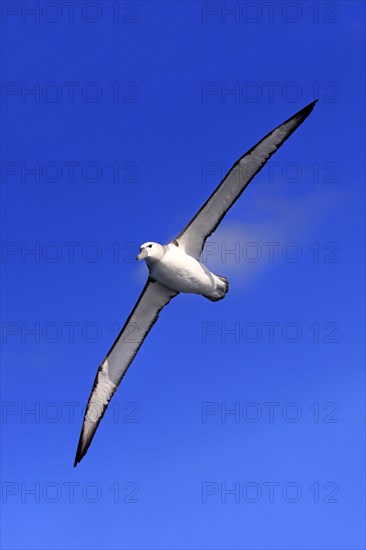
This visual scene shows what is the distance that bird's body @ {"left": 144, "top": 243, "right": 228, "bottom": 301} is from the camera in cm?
2217

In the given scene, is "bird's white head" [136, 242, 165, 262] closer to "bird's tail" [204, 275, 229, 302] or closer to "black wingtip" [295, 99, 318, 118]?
"bird's tail" [204, 275, 229, 302]

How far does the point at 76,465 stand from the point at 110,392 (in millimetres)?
2308

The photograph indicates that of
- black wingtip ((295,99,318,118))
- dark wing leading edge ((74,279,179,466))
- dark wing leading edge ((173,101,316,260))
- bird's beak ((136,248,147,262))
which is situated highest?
black wingtip ((295,99,318,118))

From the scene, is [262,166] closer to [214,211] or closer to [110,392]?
[214,211]

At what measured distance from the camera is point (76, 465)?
24625mm

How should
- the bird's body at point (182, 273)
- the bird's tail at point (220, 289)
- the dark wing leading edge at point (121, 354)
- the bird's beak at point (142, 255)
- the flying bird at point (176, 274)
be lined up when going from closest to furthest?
the bird's beak at point (142, 255), the flying bird at point (176, 274), the bird's body at point (182, 273), the bird's tail at point (220, 289), the dark wing leading edge at point (121, 354)

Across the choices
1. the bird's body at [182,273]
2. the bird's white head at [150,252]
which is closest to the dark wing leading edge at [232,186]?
→ the bird's body at [182,273]

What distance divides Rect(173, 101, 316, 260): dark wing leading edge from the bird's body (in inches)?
19.4

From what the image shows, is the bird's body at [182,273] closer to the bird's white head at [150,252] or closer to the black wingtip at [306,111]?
the bird's white head at [150,252]

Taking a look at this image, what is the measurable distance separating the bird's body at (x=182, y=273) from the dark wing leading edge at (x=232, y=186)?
0.49 meters

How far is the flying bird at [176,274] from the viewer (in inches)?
862

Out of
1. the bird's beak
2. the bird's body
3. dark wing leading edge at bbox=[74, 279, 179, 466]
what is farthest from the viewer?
dark wing leading edge at bbox=[74, 279, 179, 466]

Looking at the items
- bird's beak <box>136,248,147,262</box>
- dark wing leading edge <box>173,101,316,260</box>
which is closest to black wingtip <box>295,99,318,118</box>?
dark wing leading edge <box>173,101,316,260</box>

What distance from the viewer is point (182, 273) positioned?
22266 millimetres
